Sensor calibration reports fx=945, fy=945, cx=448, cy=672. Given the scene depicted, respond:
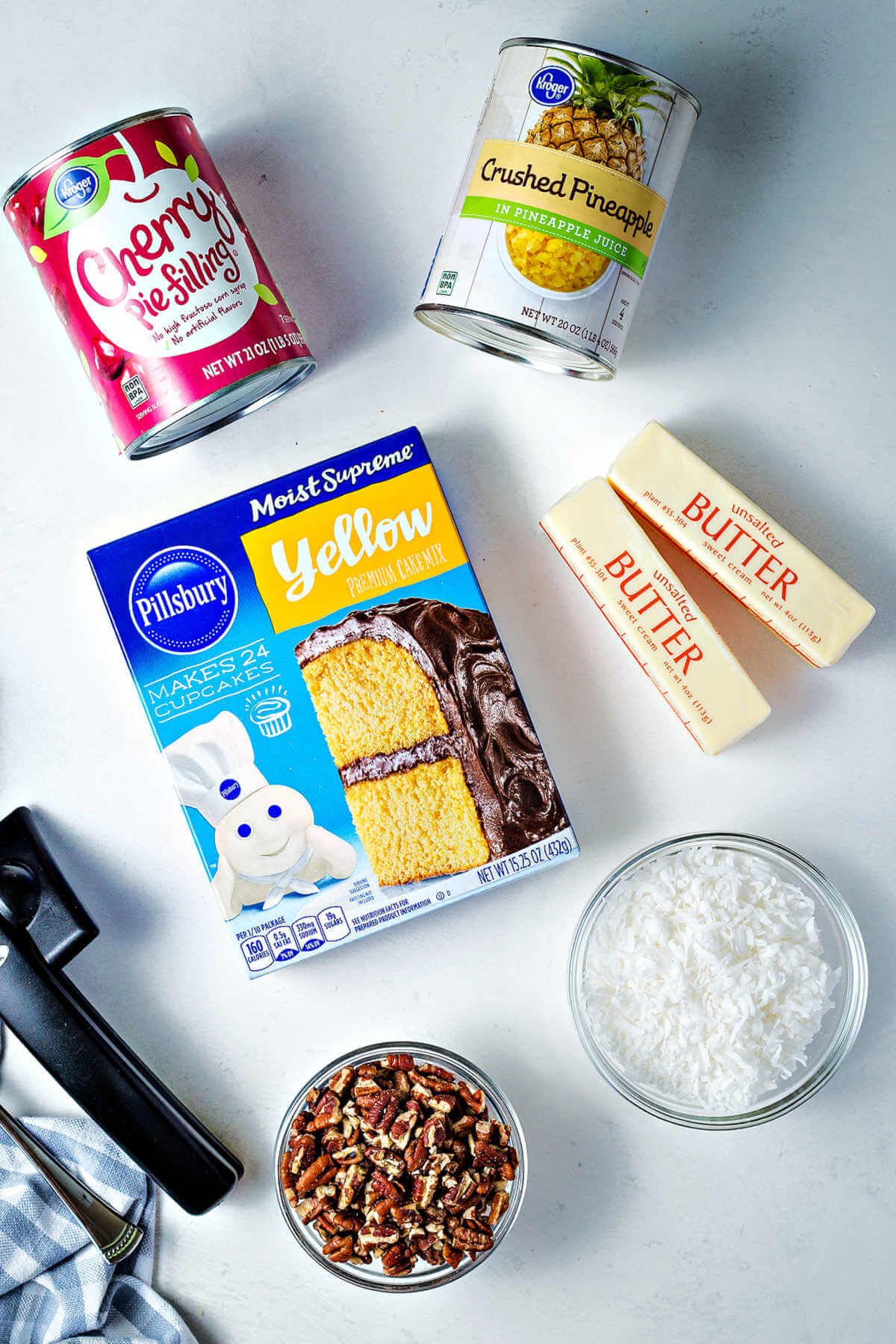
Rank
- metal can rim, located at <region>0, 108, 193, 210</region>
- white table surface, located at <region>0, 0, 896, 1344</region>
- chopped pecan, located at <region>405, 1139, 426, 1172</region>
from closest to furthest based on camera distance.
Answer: metal can rim, located at <region>0, 108, 193, 210</region> → chopped pecan, located at <region>405, 1139, 426, 1172</region> → white table surface, located at <region>0, 0, 896, 1344</region>

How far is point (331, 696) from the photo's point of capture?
1.00 metres

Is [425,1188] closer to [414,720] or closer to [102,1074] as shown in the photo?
[102,1074]

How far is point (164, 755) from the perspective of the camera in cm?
99

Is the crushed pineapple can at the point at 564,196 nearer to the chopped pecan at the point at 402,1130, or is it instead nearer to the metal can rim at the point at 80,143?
the metal can rim at the point at 80,143

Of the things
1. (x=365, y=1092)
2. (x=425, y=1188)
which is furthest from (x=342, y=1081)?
(x=425, y=1188)

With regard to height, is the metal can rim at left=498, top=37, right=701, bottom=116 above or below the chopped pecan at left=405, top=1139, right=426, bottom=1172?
above

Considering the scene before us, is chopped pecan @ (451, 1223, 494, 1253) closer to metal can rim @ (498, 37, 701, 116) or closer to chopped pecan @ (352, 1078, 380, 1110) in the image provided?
chopped pecan @ (352, 1078, 380, 1110)

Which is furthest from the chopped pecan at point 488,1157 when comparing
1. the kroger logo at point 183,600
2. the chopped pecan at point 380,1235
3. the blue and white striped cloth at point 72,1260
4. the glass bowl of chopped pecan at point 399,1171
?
the kroger logo at point 183,600

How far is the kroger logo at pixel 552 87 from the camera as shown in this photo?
0.88 metres

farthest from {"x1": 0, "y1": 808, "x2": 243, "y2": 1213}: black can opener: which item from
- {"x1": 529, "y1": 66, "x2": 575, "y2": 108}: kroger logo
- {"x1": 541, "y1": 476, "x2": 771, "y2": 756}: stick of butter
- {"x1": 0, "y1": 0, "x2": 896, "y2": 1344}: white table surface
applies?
{"x1": 529, "y1": 66, "x2": 575, "y2": 108}: kroger logo

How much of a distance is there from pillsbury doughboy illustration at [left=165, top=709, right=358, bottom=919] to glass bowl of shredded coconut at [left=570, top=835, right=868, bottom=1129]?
0.30 m

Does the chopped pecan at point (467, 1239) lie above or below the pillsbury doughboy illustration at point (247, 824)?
below

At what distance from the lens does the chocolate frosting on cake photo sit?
994mm

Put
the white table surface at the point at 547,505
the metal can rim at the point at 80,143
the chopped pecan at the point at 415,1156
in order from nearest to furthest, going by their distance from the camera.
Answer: the metal can rim at the point at 80,143
the chopped pecan at the point at 415,1156
the white table surface at the point at 547,505
